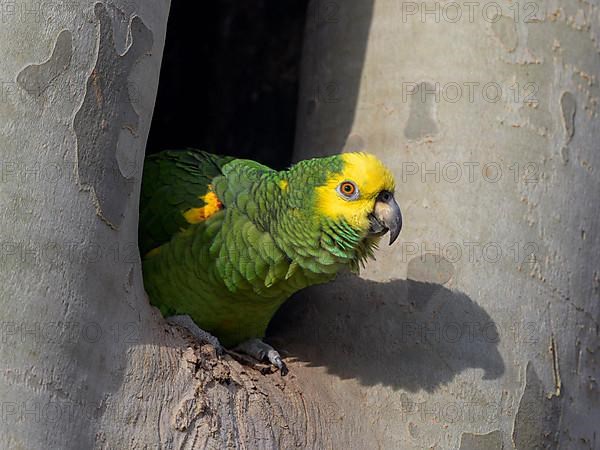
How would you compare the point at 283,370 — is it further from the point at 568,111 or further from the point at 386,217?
the point at 568,111

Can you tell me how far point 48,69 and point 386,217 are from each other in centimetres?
100

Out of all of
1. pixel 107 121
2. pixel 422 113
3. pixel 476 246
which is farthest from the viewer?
pixel 422 113

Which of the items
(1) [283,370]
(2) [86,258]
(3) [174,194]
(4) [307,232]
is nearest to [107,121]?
(2) [86,258]

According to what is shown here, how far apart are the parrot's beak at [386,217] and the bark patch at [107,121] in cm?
71

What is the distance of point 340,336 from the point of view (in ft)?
8.80

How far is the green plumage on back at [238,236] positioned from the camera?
2418 millimetres

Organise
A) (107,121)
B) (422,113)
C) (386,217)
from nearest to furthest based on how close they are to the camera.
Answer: (107,121), (386,217), (422,113)

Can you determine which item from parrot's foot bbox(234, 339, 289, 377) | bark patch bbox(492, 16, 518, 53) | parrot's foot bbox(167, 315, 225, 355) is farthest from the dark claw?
bark patch bbox(492, 16, 518, 53)

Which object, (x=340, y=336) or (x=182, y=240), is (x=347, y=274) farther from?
(x=182, y=240)

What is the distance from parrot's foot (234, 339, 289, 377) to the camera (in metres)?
2.54

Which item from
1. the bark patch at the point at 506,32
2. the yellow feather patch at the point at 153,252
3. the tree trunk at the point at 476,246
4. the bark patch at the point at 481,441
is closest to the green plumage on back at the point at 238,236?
the yellow feather patch at the point at 153,252

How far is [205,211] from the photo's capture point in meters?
2.72

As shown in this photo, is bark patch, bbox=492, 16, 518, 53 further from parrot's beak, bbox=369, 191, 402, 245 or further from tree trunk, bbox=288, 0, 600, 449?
parrot's beak, bbox=369, 191, 402, 245

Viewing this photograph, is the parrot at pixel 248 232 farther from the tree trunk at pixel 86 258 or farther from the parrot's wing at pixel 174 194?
the tree trunk at pixel 86 258
